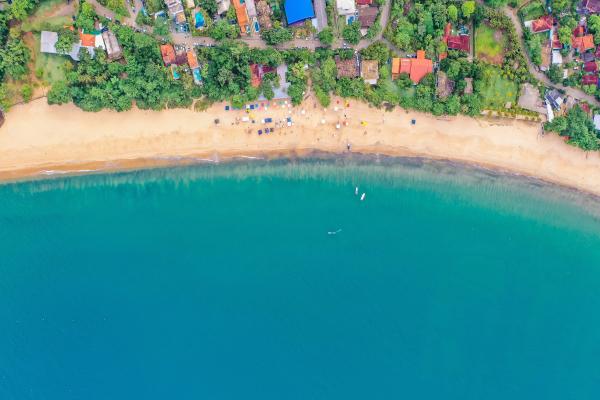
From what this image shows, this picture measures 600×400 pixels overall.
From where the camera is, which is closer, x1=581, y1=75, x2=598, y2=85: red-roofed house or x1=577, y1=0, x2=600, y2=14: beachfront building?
x1=577, y1=0, x2=600, y2=14: beachfront building

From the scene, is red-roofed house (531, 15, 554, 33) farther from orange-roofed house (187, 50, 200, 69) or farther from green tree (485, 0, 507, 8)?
orange-roofed house (187, 50, 200, 69)

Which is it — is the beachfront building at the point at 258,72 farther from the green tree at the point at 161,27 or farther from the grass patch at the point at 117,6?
the grass patch at the point at 117,6

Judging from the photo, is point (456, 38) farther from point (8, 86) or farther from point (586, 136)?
point (8, 86)

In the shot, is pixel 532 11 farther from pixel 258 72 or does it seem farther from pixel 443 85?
Answer: pixel 258 72

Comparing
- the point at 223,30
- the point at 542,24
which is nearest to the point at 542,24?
the point at 542,24

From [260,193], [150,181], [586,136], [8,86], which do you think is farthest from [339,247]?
[8,86]

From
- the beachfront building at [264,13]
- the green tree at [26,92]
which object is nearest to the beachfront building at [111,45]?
the green tree at [26,92]

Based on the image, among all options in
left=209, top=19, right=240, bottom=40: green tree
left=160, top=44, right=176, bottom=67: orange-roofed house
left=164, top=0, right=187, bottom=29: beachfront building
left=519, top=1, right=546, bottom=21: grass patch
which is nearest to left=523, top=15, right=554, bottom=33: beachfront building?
left=519, top=1, right=546, bottom=21: grass patch
